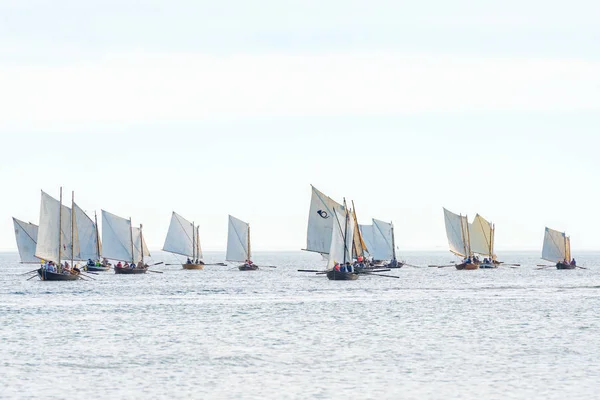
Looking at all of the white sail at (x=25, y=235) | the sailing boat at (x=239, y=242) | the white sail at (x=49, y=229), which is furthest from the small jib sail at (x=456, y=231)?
the white sail at (x=49, y=229)

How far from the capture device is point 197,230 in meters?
190

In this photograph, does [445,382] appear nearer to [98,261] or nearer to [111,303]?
[111,303]

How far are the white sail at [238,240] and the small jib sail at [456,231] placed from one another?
35950 millimetres

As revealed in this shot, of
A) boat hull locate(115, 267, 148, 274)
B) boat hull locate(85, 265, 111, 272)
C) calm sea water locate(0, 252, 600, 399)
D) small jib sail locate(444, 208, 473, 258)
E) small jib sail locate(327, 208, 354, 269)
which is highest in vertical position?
small jib sail locate(444, 208, 473, 258)

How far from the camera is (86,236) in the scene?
162 m

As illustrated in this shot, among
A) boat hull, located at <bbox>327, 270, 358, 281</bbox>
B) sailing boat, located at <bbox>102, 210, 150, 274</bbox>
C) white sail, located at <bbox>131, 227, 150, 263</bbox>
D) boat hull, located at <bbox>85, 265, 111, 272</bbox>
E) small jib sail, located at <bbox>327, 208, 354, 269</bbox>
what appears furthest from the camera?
white sail, located at <bbox>131, 227, 150, 263</bbox>

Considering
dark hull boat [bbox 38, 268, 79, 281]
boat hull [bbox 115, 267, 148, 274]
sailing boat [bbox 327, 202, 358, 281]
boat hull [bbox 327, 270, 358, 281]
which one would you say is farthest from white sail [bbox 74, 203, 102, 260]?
sailing boat [bbox 327, 202, 358, 281]

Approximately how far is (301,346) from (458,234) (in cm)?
14229

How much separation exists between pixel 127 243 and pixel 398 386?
128042 millimetres

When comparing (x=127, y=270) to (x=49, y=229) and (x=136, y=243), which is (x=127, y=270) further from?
(x=49, y=229)

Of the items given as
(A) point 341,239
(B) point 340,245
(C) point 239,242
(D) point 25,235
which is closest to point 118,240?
(D) point 25,235

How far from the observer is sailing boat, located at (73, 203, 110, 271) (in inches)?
6251

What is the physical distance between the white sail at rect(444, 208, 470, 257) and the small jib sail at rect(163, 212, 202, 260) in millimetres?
44747

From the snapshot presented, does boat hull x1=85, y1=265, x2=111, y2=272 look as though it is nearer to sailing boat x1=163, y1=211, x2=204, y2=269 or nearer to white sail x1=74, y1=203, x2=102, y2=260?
white sail x1=74, y1=203, x2=102, y2=260
